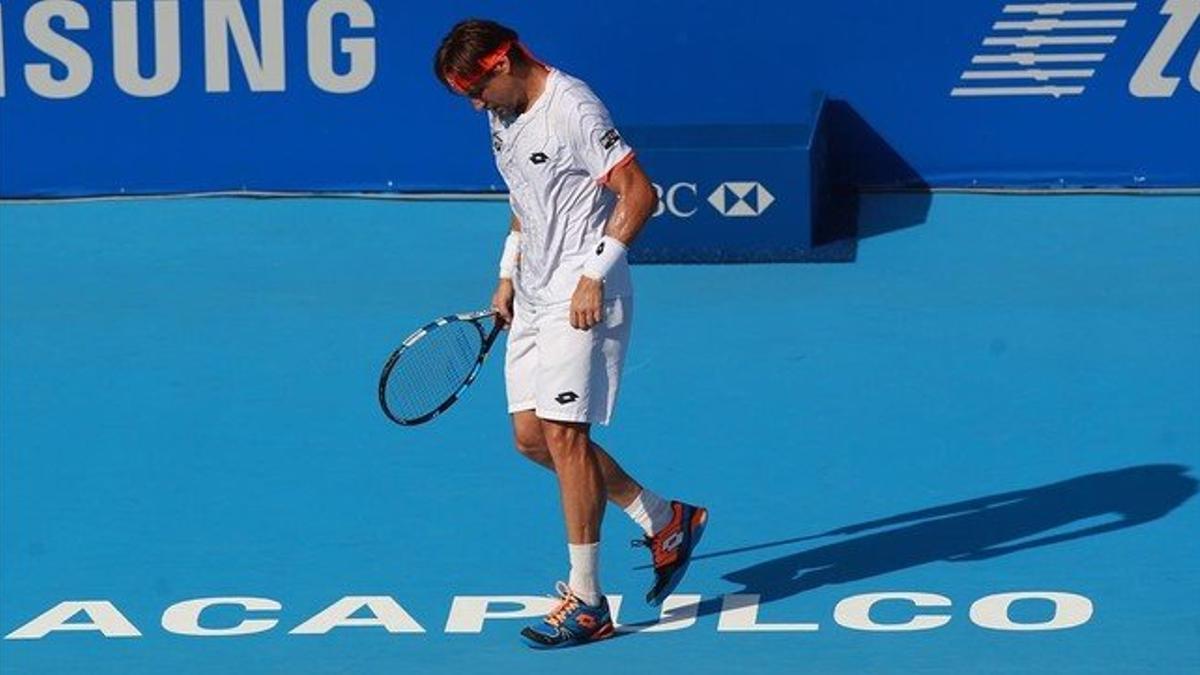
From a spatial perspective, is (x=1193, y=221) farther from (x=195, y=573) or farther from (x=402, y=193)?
(x=195, y=573)

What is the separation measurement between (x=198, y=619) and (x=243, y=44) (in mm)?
5663

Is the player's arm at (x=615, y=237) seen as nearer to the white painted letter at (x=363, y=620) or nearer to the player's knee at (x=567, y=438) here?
the player's knee at (x=567, y=438)

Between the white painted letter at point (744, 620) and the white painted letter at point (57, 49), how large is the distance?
6.37 m

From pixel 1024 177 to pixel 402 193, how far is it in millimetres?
3265

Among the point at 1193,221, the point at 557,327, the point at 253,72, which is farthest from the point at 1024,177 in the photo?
the point at 557,327

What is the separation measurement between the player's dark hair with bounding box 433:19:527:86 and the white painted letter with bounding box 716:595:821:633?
1933 millimetres

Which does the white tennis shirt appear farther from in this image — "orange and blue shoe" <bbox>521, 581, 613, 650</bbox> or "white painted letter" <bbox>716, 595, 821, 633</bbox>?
"white painted letter" <bbox>716, 595, 821, 633</bbox>

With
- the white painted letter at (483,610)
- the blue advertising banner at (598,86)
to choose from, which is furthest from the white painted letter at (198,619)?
the blue advertising banner at (598,86)

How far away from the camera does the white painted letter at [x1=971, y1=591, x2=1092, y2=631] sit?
8016 millimetres

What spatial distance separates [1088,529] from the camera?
A: 29.3 feet

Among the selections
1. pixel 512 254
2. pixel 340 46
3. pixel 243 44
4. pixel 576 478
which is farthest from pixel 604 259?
pixel 243 44

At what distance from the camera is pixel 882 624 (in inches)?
318

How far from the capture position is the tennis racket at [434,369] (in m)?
8.30

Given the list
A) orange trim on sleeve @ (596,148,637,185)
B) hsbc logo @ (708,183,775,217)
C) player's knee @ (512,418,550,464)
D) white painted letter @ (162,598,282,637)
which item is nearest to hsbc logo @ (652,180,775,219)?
hsbc logo @ (708,183,775,217)
